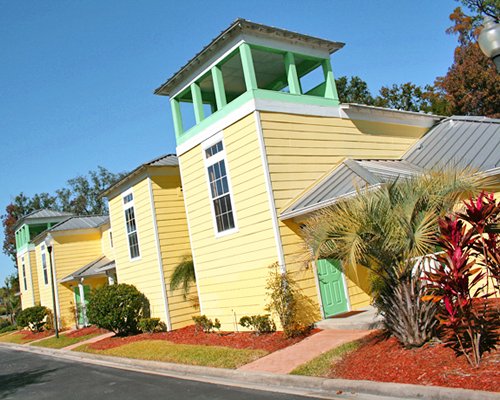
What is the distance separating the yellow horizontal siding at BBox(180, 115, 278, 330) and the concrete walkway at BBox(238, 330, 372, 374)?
2.41 m

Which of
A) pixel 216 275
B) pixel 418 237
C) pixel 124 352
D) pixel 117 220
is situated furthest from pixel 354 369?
pixel 117 220

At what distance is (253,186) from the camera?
41.9 feet

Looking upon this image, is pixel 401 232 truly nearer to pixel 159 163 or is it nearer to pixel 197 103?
pixel 197 103

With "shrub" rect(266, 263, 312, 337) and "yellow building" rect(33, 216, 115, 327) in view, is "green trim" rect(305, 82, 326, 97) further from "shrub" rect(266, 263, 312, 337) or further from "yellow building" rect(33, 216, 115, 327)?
"yellow building" rect(33, 216, 115, 327)

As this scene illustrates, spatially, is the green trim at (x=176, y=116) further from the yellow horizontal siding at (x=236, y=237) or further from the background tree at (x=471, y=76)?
the background tree at (x=471, y=76)

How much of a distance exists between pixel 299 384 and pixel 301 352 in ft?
6.33

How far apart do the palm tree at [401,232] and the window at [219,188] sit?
20.2ft

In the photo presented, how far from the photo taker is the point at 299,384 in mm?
7875

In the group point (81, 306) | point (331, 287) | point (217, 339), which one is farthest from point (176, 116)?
point (81, 306)

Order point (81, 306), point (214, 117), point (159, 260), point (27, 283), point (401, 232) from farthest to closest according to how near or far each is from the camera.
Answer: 1. point (27, 283)
2. point (81, 306)
3. point (159, 260)
4. point (214, 117)
5. point (401, 232)

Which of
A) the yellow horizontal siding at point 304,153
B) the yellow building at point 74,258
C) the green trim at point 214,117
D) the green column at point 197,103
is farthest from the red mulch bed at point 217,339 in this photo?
the yellow building at point 74,258

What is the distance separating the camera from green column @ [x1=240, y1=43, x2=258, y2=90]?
12.8 m

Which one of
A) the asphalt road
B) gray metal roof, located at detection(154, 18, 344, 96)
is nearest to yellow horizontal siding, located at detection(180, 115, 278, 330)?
gray metal roof, located at detection(154, 18, 344, 96)

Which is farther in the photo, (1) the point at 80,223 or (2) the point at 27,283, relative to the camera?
(2) the point at 27,283
